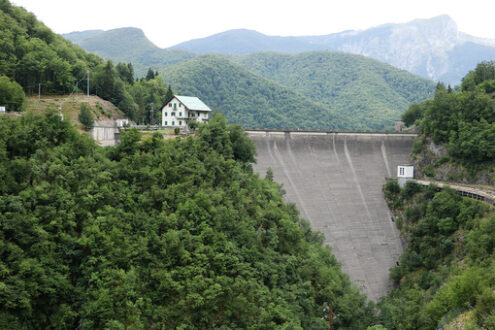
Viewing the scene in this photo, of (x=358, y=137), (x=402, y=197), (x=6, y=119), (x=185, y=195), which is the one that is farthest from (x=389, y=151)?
(x=6, y=119)

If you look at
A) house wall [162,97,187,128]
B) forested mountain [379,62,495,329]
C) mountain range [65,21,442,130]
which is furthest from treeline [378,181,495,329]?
mountain range [65,21,442,130]

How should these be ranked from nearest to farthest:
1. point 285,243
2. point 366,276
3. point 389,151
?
point 285,243, point 366,276, point 389,151

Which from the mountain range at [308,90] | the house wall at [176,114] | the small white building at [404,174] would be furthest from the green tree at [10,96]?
the mountain range at [308,90]

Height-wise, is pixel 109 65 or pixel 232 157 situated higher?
pixel 109 65

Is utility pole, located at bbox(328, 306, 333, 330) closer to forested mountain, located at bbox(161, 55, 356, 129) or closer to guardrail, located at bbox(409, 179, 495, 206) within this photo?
guardrail, located at bbox(409, 179, 495, 206)

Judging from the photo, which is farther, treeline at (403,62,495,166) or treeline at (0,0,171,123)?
treeline at (403,62,495,166)

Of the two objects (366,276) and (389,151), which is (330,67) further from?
(366,276)
